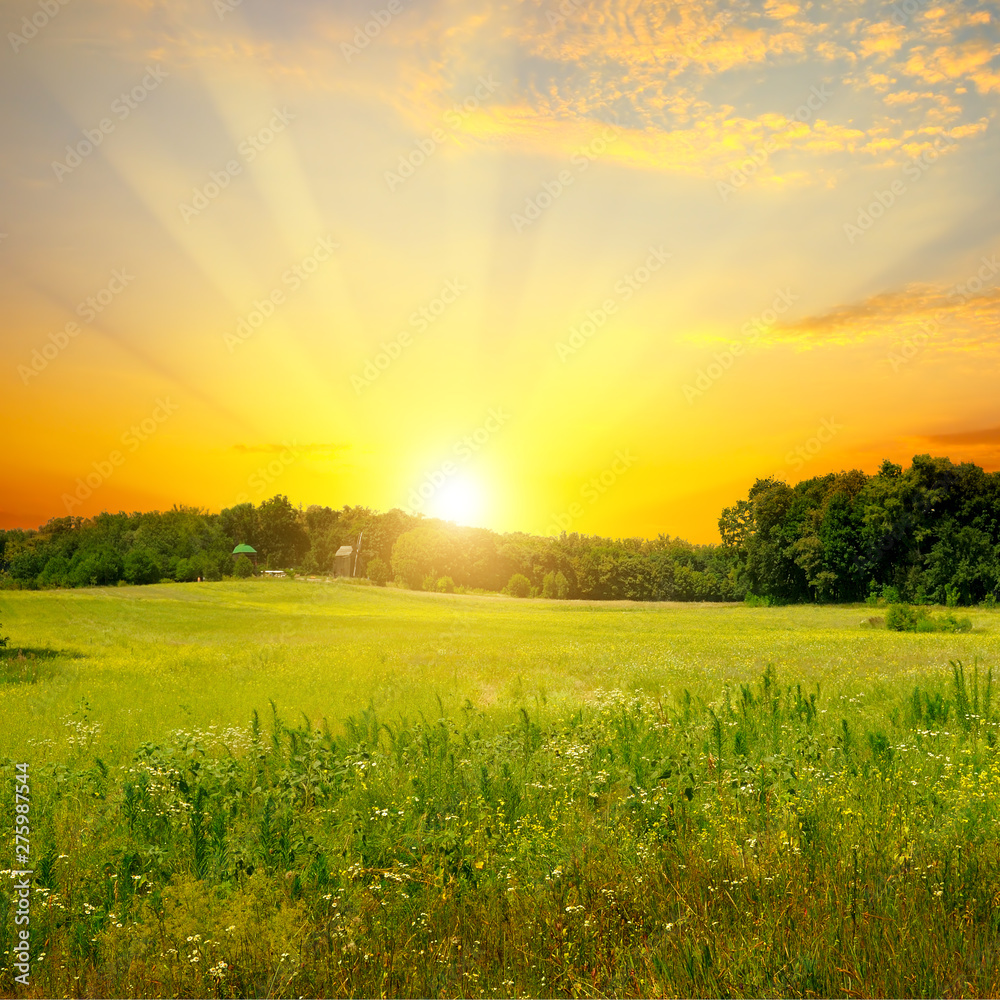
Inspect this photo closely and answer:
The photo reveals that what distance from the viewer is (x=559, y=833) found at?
6.92 metres

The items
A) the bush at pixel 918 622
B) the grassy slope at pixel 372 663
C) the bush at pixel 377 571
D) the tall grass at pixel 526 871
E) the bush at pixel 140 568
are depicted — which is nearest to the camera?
the tall grass at pixel 526 871

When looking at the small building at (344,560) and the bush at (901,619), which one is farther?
the small building at (344,560)

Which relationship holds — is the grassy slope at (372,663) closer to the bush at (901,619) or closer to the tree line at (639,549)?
the bush at (901,619)

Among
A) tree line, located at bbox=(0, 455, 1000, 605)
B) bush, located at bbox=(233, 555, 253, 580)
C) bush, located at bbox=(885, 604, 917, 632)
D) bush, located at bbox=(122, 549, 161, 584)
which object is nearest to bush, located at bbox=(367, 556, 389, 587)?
tree line, located at bbox=(0, 455, 1000, 605)

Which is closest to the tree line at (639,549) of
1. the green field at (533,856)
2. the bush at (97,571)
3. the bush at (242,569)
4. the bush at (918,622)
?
the bush at (97,571)

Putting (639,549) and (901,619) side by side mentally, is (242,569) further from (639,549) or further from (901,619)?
(901,619)

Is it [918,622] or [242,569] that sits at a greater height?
[242,569]

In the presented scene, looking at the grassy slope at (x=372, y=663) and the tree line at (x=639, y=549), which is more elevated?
the tree line at (x=639, y=549)

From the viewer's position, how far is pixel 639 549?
430ft

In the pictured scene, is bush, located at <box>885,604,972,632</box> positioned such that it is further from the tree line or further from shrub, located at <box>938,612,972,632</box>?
the tree line

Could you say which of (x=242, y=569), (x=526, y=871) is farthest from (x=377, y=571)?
(x=526, y=871)

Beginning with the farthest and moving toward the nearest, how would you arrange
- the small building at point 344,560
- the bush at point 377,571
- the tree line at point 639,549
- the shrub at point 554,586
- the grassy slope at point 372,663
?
the small building at point 344,560
the bush at point 377,571
the shrub at point 554,586
the tree line at point 639,549
the grassy slope at point 372,663

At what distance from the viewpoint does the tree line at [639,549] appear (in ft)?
273

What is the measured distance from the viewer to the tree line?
83.2m
